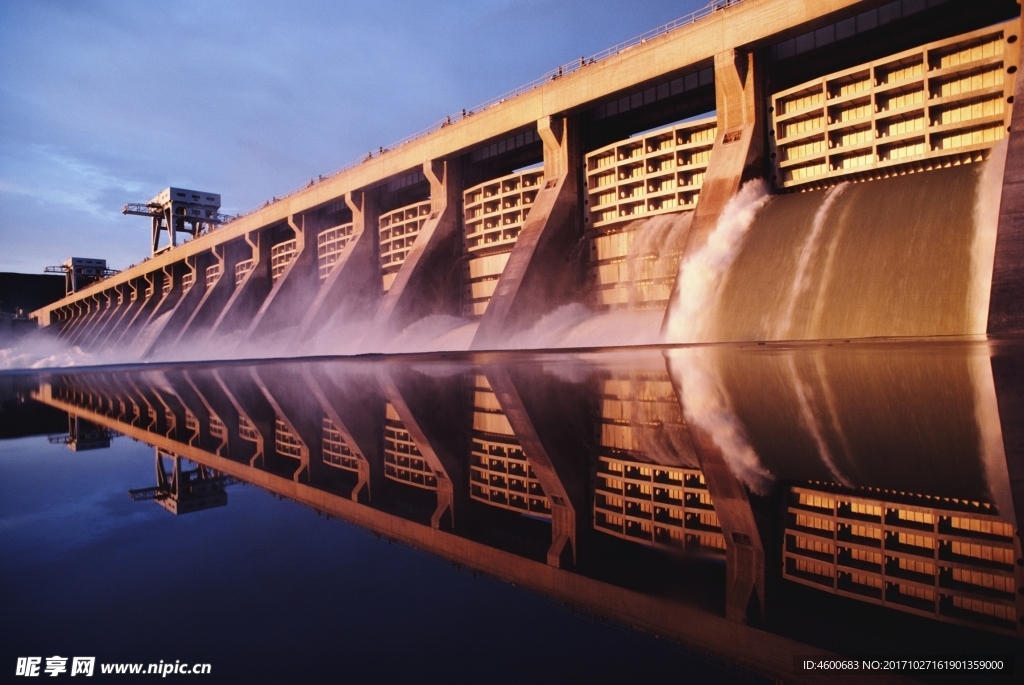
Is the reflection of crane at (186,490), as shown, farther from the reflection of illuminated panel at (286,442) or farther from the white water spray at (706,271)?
the white water spray at (706,271)

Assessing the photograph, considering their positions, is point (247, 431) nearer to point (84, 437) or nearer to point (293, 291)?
point (84, 437)

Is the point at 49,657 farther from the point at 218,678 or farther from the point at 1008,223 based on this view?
the point at 1008,223

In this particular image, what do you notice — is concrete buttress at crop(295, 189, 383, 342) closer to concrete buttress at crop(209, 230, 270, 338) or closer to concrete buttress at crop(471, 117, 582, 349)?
concrete buttress at crop(209, 230, 270, 338)

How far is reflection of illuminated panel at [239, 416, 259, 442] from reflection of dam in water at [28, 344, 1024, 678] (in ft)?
0.30

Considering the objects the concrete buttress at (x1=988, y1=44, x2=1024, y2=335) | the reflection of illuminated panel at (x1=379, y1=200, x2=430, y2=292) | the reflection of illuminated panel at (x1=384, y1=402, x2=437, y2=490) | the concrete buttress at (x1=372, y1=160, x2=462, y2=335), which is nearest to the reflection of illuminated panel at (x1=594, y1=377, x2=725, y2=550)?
the reflection of illuminated panel at (x1=384, y1=402, x2=437, y2=490)

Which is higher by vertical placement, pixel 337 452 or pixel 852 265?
pixel 852 265

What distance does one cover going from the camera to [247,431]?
4586mm

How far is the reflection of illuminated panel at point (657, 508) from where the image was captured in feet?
6.81

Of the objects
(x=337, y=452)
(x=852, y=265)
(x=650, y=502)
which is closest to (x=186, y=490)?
(x=337, y=452)

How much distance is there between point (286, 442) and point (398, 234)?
24.0 metres

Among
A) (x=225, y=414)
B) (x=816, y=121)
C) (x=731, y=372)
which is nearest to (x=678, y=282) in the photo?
(x=816, y=121)

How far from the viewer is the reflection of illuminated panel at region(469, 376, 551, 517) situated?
2430 millimetres

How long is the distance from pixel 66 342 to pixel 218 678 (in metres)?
74.5

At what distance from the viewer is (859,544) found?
1.75 meters
